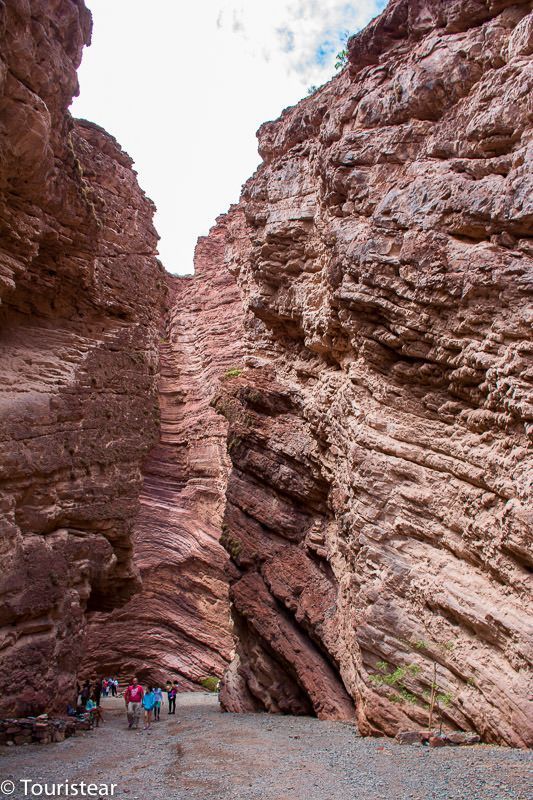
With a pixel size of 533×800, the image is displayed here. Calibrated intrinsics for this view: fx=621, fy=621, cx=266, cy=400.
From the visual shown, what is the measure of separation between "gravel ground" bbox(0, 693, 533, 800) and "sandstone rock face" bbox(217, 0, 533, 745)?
1132mm

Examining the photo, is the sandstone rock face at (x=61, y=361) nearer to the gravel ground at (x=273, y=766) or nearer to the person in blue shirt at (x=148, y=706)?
the gravel ground at (x=273, y=766)

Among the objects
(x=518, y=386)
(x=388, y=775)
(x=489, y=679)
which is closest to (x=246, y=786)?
(x=388, y=775)

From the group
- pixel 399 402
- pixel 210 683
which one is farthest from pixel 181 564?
pixel 399 402

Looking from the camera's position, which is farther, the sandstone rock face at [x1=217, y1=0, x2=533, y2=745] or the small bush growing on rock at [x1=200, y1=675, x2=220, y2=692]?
the small bush growing on rock at [x1=200, y1=675, x2=220, y2=692]

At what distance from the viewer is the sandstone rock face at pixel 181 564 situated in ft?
86.7

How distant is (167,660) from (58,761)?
16.8 m

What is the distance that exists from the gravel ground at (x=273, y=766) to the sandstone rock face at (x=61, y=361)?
2.65 metres

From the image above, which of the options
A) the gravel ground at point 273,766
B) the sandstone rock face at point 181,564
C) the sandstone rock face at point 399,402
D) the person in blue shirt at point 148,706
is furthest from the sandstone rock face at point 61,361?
the sandstone rock face at point 181,564

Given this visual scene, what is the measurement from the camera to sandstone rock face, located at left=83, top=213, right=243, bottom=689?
26422 millimetres

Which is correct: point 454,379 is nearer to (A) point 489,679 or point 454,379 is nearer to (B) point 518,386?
(B) point 518,386

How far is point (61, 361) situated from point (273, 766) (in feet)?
35.2

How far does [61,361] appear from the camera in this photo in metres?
16.1

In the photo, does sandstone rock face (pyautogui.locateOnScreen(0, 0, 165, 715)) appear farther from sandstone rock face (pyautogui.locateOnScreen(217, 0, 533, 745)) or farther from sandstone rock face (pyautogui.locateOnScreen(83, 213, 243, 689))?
sandstone rock face (pyautogui.locateOnScreen(83, 213, 243, 689))

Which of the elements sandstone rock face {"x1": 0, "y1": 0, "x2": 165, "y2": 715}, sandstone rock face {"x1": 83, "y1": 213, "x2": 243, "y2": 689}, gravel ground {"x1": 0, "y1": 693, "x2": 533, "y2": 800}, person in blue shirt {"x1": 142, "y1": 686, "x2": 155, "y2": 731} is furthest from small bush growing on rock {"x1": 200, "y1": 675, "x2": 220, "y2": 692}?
gravel ground {"x1": 0, "y1": 693, "x2": 533, "y2": 800}
